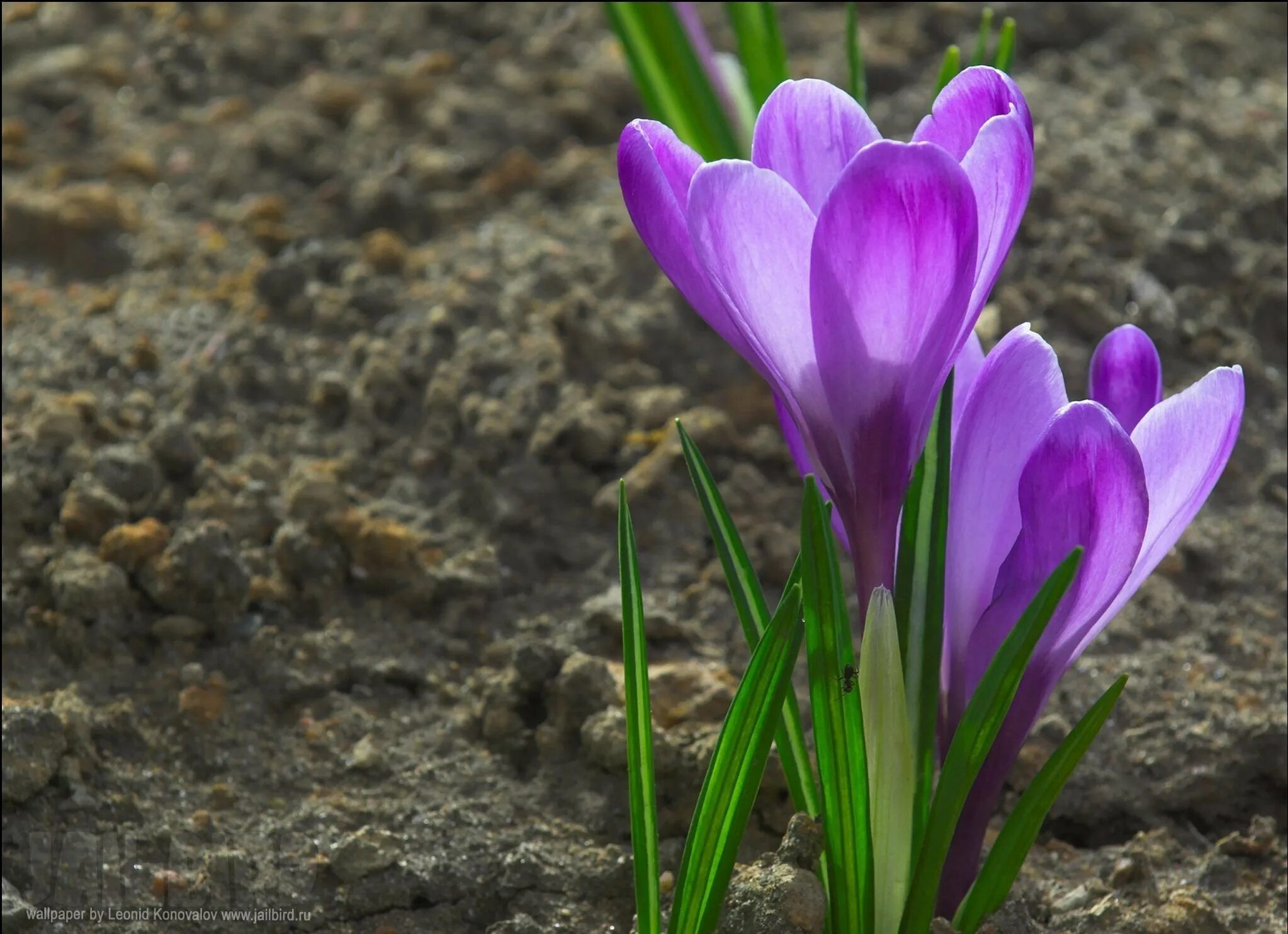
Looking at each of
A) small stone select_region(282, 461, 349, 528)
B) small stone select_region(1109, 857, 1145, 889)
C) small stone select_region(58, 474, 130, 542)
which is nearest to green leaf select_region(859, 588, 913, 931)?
small stone select_region(1109, 857, 1145, 889)

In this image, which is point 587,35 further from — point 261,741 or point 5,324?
point 261,741

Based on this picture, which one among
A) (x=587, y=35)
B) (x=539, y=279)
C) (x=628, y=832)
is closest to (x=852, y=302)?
(x=628, y=832)

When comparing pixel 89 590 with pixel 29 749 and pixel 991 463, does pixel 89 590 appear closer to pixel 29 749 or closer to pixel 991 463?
pixel 29 749

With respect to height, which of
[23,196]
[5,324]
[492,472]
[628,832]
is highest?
[23,196]

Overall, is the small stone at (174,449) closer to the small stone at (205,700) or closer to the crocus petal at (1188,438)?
the small stone at (205,700)

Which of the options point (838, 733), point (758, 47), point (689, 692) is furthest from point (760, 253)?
point (758, 47)

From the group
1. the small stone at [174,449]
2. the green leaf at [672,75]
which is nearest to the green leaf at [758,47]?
the green leaf at [672,75]

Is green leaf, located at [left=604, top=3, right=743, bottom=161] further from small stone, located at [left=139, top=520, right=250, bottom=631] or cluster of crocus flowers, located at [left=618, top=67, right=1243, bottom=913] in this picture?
cluster of crocus flowers, located at [left=618, top=67, right=1243, bottom=913]
